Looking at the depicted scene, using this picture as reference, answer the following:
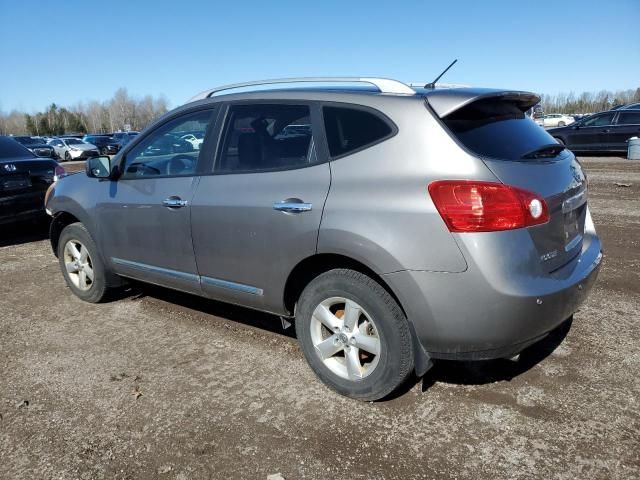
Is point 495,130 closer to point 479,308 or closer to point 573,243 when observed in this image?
point 573,243

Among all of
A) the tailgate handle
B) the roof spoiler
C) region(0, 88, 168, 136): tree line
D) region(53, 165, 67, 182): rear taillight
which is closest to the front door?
the roof spoiler

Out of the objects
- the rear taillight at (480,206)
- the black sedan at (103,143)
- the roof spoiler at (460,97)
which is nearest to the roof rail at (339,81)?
the roof spoiler at (460,97)

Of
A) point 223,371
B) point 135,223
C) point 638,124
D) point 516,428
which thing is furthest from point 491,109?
point 638,124

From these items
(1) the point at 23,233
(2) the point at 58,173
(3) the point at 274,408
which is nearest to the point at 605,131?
(2) the point at 58,173

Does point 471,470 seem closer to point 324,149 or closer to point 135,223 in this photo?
point 324,149

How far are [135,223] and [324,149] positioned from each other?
1840 millimetres

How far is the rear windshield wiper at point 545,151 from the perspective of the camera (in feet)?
9.37

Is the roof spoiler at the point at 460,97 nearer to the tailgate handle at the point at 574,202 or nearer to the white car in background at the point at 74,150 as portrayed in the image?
the tailgate handle at the point at 574,202

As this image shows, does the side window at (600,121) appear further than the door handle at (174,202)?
Yes

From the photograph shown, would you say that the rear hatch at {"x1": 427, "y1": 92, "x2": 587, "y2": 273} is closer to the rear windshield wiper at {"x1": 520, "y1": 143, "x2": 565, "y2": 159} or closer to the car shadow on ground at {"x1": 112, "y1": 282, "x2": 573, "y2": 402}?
the rear windshield wiper at {"x1": 520, "y1": 143, "x2": 565, "y2": 159}

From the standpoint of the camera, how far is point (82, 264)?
479 cm

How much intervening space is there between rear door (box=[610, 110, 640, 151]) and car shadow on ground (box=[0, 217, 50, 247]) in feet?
54.5

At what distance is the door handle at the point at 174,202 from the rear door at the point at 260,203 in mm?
106

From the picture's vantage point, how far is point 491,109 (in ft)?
9.75
